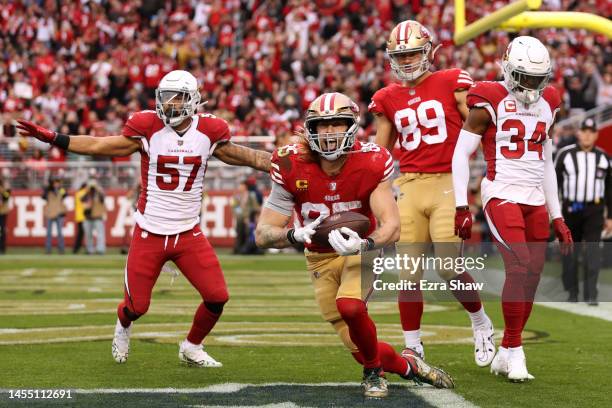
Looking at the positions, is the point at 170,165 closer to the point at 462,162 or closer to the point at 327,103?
the point at 327,103

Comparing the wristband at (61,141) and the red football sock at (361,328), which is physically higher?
the wristband at (61,141)

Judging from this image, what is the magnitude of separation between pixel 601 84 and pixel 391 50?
13453 mm

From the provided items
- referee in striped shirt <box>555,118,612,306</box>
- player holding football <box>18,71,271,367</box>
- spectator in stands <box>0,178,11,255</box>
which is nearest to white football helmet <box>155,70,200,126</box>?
player holding football <box>18,71,271,367</box>

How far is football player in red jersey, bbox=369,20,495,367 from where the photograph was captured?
6320 mm

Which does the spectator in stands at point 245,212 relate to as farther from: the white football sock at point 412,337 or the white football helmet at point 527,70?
the white football helmet at point 527,70

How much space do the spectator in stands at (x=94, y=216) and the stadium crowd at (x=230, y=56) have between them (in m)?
1.49

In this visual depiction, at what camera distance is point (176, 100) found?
21.3 feet

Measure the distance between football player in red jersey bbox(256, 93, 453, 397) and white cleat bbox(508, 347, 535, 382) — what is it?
417 millimetres

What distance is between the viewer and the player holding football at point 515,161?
19.2 ft

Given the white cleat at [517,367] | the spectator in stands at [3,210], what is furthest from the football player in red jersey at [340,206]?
the spectator in stands at [3,210]

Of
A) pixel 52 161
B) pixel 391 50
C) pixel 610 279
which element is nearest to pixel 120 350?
pixel 391 50

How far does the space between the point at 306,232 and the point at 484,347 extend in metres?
1.77

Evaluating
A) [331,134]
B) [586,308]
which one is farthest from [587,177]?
[331,134]

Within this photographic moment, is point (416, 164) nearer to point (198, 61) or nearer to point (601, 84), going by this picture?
point (601, 84)
